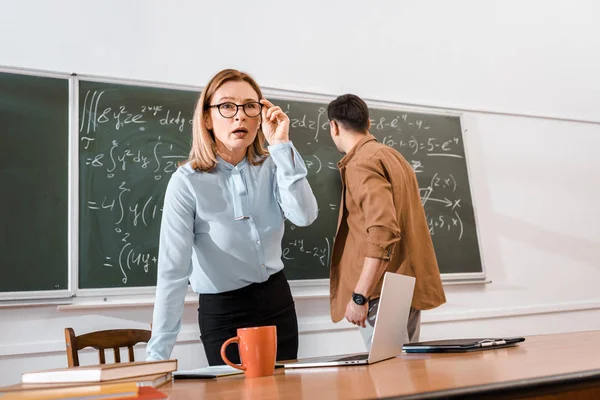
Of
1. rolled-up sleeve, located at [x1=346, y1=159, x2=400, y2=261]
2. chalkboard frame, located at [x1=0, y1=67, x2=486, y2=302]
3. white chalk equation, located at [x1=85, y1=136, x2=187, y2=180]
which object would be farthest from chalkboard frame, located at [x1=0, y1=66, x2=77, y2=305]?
rolled-up sleeve, located at [x1=346, y1=159, x2=400, y2=261]

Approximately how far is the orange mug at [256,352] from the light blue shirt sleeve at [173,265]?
51 cm

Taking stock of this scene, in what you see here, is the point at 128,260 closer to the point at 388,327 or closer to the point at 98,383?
the point at 388,327

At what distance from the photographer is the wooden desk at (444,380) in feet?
2.03

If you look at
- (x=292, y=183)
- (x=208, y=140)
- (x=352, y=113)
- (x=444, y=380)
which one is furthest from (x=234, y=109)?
(x=444, y=380)

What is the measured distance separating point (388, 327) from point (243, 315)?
2.34 feet

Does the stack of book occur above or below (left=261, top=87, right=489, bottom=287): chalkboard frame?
below

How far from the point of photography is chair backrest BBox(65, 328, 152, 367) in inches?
73.2

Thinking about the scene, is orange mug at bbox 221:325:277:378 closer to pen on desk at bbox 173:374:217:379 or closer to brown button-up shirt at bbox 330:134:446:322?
pen on desk at bbox 173:374:217:379

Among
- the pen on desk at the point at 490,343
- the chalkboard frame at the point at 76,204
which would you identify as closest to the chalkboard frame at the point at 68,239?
the chalkboard frame at the point at 76,204

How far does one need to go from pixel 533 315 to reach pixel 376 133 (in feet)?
4.55

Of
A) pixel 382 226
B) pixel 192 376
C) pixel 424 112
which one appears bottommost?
pixel 192 376

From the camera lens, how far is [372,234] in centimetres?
209

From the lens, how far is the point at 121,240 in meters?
2.43

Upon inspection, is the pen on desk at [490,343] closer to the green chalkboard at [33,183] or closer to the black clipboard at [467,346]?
the black clipboard at [467,346]
